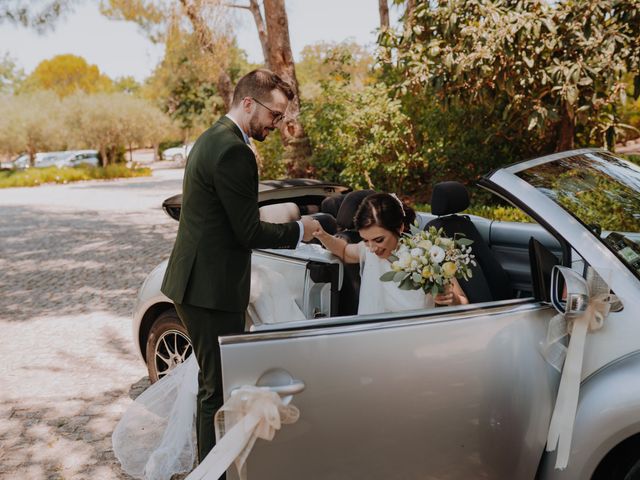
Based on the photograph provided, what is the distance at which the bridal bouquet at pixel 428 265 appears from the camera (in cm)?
286

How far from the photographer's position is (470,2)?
314 inches

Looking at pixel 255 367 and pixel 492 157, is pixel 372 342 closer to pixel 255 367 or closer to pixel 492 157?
pixel 255 367

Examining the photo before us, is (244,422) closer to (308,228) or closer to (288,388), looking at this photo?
(288,388)

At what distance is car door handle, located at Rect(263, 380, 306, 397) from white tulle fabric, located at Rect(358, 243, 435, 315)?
1018 mm

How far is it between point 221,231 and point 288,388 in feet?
2.87

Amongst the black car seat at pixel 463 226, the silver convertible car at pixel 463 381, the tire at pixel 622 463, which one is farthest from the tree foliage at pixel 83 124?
the tire at pixel 622 463

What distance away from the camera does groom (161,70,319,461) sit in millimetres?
2750

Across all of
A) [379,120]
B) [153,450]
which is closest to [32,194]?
[379,120]

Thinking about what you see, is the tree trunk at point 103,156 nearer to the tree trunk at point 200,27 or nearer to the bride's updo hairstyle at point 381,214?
the tree trunk at point 200,27

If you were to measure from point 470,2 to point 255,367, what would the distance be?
6.93m

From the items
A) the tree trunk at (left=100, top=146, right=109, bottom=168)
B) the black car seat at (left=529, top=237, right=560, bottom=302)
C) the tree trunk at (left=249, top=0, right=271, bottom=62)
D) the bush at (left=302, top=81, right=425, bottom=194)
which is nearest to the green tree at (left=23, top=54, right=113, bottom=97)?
the tree trunk at (left=100, top=146, right=109, bottom=168)

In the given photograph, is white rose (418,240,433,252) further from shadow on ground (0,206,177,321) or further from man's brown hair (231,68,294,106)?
shadow on ground (0,206,177,321)

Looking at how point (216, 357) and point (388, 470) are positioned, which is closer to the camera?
point (388, 470)

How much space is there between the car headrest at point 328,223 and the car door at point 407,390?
1.81 meters
